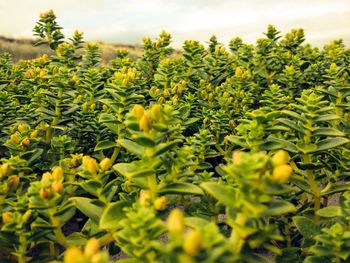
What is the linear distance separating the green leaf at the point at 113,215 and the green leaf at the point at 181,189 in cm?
15

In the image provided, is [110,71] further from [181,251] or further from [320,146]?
[181,251]

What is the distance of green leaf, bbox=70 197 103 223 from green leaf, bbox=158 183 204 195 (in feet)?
1.10

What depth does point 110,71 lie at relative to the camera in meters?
3.84

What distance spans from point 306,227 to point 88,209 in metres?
0.86

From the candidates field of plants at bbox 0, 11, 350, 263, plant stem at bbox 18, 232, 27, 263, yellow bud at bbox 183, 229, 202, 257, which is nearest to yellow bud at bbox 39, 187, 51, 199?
field of plants at bbox 0, 11, 350, 263

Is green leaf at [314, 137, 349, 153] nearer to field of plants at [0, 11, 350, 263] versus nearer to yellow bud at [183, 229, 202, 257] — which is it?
field of plants at [0, 11, 350, 263]

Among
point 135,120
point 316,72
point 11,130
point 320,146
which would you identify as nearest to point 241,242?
point 135,120

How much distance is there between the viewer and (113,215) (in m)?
1.43

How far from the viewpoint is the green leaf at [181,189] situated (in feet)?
4.56

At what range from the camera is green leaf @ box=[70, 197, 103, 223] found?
161 cm

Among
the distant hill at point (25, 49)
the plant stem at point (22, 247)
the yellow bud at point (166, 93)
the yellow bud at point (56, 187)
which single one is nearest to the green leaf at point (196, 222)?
the yellow bud at point (56, 187)

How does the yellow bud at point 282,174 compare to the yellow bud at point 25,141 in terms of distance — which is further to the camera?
the yellow bud at point 25,141

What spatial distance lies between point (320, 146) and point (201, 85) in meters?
1.63

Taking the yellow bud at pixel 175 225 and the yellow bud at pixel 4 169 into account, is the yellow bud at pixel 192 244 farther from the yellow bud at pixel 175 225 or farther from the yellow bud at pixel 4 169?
the yellow bud at pixel 4 169
